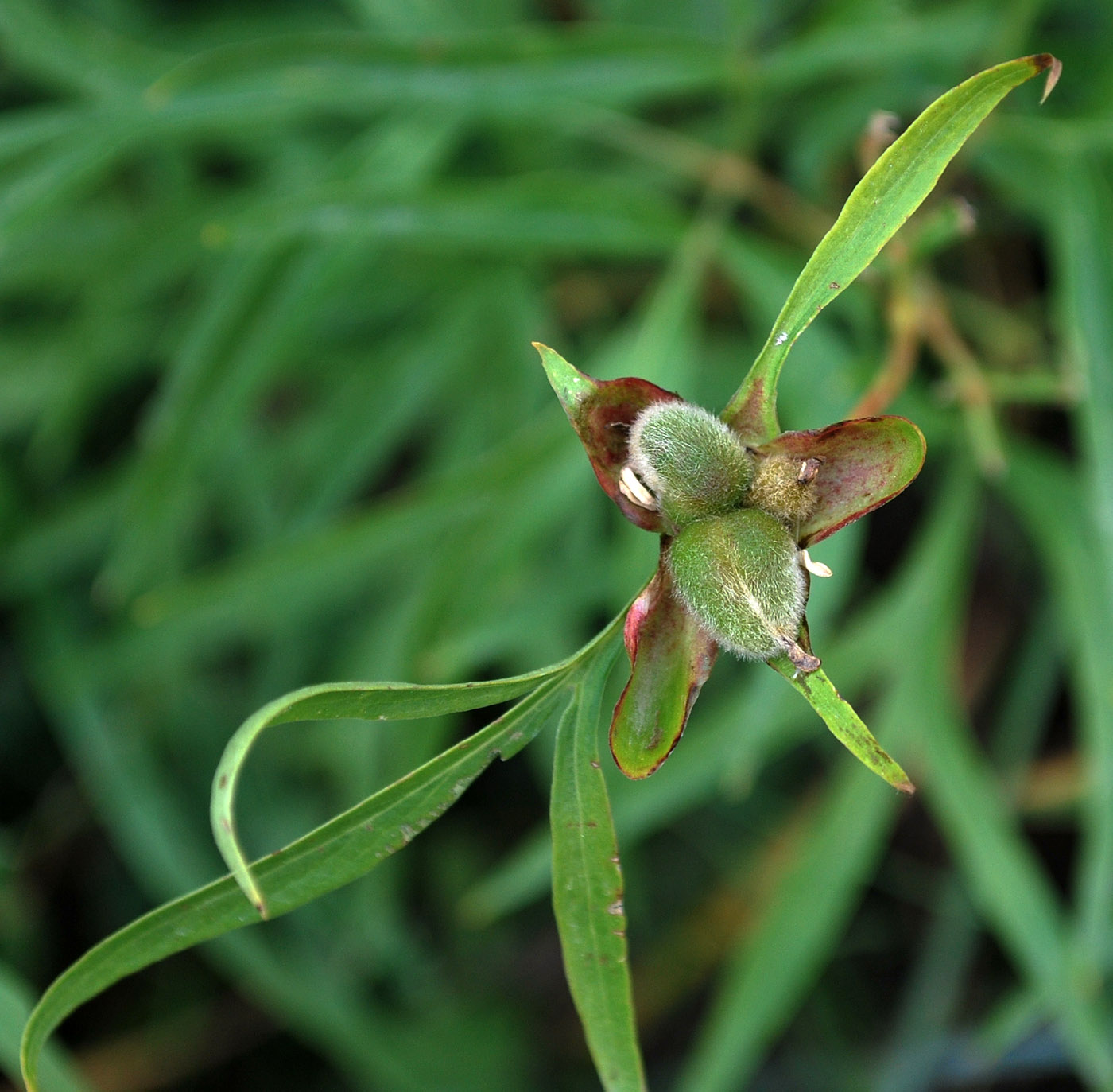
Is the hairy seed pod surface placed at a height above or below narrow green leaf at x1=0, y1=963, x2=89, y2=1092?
above

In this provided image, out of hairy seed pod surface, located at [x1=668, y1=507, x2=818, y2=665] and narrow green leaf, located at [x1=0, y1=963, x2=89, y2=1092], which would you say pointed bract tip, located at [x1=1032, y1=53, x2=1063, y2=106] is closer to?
hairy seed pod surface, located at [x1=668, y1=507, x2=818, y2=665]

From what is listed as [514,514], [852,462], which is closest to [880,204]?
[852,462]

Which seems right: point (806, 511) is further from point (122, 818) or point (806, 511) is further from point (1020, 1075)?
point (1020, 1075)

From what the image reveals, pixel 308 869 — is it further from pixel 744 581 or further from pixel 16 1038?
pixel 16 1038

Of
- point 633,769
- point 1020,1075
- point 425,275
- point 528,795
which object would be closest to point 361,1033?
point 528,795

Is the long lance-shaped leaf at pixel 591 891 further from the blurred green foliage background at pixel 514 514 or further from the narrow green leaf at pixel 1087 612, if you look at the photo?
the narrow green leaf at pixel 1087 612

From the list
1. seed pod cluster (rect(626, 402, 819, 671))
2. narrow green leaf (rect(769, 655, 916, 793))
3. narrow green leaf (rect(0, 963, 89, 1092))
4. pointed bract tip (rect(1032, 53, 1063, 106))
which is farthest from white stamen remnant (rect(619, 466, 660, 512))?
narrow green leaf (rect(0, 963, 89, 1092))
